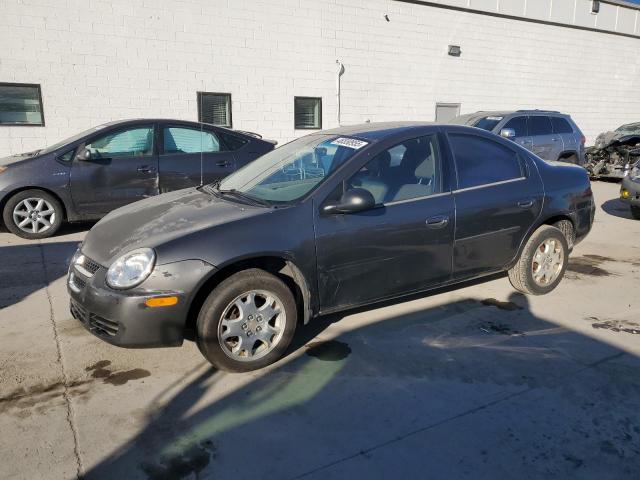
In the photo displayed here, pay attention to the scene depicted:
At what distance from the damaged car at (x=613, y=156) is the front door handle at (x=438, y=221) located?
10742mm

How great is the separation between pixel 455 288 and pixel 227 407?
108 inches

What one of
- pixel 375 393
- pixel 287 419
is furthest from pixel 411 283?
pixel 287 419

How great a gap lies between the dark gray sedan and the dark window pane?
0.39ft

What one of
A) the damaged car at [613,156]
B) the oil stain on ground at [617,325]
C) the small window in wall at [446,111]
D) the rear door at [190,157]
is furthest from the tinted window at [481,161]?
the small window in wall at [446,111]

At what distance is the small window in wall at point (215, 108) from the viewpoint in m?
11.0

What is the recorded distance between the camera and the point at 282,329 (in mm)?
3455

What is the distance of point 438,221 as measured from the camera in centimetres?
391

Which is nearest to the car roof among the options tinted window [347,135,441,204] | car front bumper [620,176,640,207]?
tinted window [347,135,441,204]

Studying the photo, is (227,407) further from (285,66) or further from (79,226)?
(285,66)

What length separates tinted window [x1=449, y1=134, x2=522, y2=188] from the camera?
4168mm

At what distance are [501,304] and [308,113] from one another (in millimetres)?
8846

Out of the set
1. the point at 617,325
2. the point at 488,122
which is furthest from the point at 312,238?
the point at 488,122

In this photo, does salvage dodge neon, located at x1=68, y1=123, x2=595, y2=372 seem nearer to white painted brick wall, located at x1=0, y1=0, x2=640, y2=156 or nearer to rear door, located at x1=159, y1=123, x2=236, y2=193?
rear door, located at x1=159, y1=123, x2=236, y2=193

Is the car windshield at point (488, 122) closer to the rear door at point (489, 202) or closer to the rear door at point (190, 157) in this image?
the rear door at point (190, 157)
